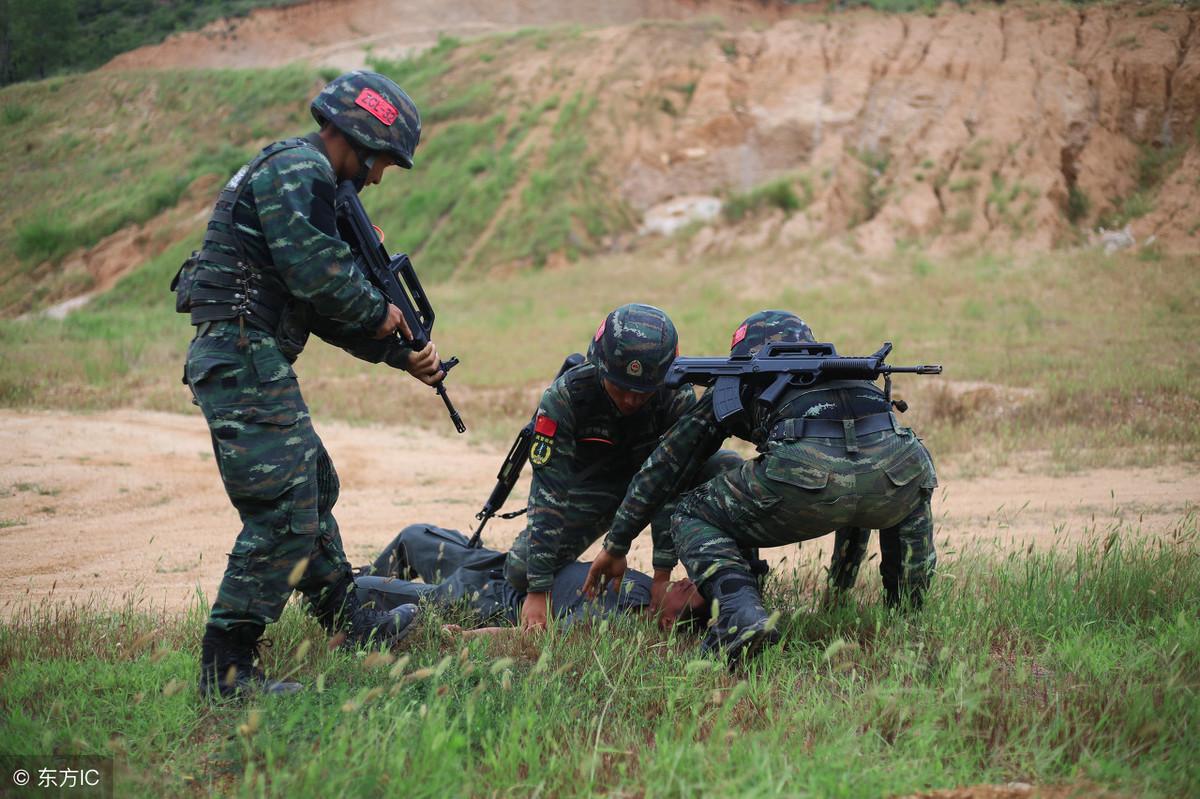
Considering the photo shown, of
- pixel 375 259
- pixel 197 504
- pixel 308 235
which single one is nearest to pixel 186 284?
pixel 308 235

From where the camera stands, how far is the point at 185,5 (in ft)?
82.1

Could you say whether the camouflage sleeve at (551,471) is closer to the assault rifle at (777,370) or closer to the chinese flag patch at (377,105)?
the assault rifle at (777,370)

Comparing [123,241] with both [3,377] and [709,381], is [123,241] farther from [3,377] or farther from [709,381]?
[709,381]

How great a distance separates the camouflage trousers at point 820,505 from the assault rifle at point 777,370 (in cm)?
23

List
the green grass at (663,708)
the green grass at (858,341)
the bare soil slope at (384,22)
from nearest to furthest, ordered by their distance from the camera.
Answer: the green grass at (663,708)
the green grass at (858,341)
the bare soil slope at (384,22)

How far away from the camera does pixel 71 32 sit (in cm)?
1475

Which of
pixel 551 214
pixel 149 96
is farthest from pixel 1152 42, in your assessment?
pixel 149 96

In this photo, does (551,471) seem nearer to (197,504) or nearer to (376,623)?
(376,623)

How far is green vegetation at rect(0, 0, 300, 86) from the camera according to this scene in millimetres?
12875

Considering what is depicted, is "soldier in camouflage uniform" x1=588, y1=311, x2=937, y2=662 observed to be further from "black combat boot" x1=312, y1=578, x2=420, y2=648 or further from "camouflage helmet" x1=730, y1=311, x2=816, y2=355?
"black combat boot" x1=312, y1=578, x2=420, y2=648

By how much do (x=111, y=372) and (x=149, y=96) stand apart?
14002 mm

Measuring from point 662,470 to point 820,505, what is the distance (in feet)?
2.24

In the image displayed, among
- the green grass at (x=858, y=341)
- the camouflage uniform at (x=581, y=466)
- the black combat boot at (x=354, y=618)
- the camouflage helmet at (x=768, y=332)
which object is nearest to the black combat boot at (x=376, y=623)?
the black combat boot at (x=354, y=618)

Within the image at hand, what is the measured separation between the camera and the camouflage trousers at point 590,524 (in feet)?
13.4
